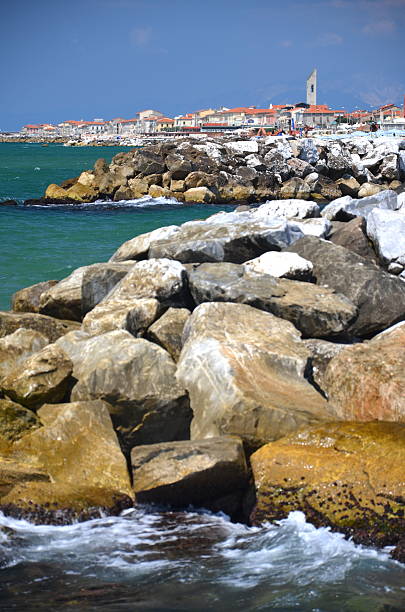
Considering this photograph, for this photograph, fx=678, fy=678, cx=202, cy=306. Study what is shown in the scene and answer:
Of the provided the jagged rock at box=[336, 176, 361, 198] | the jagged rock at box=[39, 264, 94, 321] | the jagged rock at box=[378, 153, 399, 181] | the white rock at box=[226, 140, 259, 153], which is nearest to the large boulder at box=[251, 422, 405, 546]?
the jagged rock at box=[39, 264, 94, 321]

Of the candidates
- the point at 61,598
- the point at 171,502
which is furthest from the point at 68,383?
the point at 61,598

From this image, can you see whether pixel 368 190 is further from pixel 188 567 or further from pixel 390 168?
pixel 188 567

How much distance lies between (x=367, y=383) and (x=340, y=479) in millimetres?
1353

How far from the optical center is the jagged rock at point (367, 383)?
590cm

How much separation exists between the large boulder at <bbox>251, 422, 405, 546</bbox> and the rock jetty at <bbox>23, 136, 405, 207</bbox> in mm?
26933

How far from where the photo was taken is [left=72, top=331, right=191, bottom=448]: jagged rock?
5.85 meters

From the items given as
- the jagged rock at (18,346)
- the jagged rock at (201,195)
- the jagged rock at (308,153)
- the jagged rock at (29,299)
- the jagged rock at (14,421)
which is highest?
the jagged rock at (308,153)

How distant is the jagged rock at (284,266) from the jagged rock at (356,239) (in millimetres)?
1400

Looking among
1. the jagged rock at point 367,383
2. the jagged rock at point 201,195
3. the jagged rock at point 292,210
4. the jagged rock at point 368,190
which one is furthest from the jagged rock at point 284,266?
the jagged rock at point 368,190

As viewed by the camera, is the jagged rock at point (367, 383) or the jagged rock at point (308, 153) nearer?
the jagged rock at point (367, 383)

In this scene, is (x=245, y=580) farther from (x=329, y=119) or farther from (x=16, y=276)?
(x=329, y=119)

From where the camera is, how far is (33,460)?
5348 millimetres

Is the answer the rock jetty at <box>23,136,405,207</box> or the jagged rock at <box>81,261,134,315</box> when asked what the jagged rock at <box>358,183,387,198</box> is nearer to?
the rock jetty at <box>23,136,405,207</box>

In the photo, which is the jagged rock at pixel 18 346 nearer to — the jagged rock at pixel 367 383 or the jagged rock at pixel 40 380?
the jagged rock at pixel 40 380
